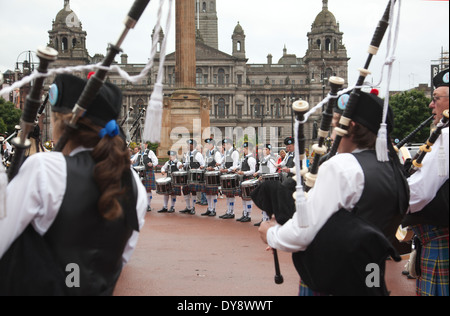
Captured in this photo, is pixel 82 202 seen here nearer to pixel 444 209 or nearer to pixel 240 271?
pixel 444 209

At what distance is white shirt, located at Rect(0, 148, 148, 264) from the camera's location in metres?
2.22

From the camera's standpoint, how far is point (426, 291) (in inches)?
142

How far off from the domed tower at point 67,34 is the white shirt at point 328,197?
86.2m

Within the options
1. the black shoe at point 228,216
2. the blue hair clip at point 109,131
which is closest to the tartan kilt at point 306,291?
the blue hair clip at point 109,131

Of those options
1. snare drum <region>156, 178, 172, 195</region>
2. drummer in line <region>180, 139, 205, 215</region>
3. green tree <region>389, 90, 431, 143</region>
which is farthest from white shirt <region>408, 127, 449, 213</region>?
green tree <region>389, 90, 431, 143</region>

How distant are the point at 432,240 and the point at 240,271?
4155 millimetres

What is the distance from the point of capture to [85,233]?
2342 mm

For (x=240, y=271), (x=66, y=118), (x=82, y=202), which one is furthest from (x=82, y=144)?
(x=240, y=271)

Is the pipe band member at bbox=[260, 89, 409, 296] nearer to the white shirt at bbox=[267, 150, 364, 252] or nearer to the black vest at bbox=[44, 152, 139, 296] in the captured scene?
the white shirt at bbox=[267, 150, 364, 252]

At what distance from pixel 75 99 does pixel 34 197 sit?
0.60 meters

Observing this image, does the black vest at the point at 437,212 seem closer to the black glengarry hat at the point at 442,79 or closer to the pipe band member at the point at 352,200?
the pipe band member at the point at 352,200

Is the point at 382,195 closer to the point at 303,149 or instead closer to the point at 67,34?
the point at 303,149
